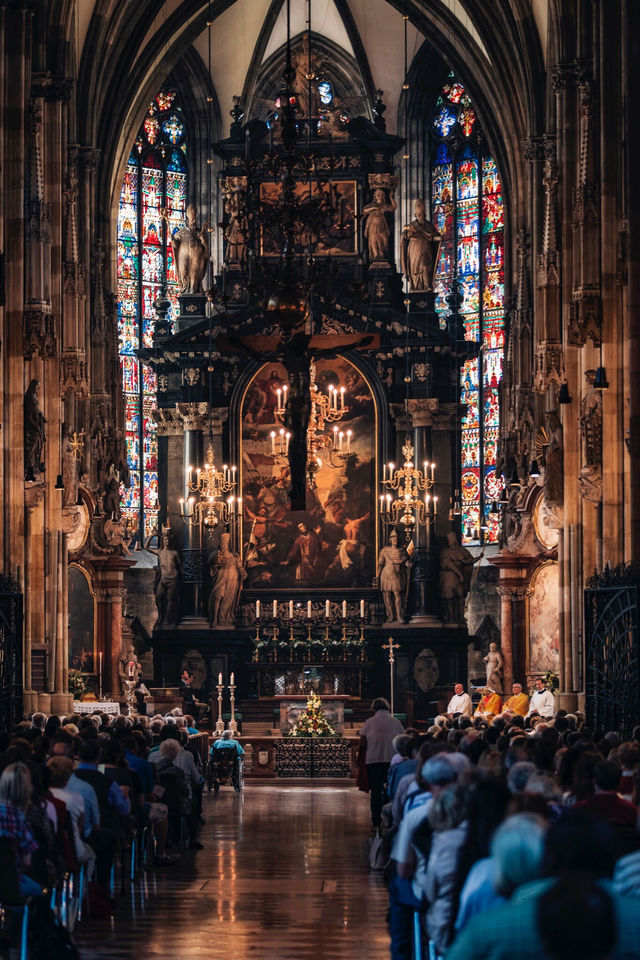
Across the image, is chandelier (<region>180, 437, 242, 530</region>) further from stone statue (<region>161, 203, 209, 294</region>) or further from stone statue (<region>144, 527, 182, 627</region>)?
stone statue (<region>161, 203, 209, 294</region>)

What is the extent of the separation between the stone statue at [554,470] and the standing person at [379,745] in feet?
29.6

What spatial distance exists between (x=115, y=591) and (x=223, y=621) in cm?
382

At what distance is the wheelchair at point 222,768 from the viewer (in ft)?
85.7

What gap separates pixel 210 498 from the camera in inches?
1329

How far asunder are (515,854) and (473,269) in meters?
38.8

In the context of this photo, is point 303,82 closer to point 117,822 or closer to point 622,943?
point 117,822

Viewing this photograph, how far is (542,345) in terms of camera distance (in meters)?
26.9

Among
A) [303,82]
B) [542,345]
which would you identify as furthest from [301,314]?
[303,82]

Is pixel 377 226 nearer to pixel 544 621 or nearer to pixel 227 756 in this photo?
pixel 544 621

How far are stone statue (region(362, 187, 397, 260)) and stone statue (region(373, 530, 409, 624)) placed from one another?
638 centimetres

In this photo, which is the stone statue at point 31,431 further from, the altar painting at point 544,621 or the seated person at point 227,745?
the altar painting at point 544,621

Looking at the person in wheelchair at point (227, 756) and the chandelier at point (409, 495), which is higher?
the chandelier at point (409, 495)

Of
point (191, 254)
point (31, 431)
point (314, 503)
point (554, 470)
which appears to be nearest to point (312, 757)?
point (554, 470)

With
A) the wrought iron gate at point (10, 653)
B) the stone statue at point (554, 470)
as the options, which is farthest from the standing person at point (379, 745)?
the stone statue at point (554, 470)
